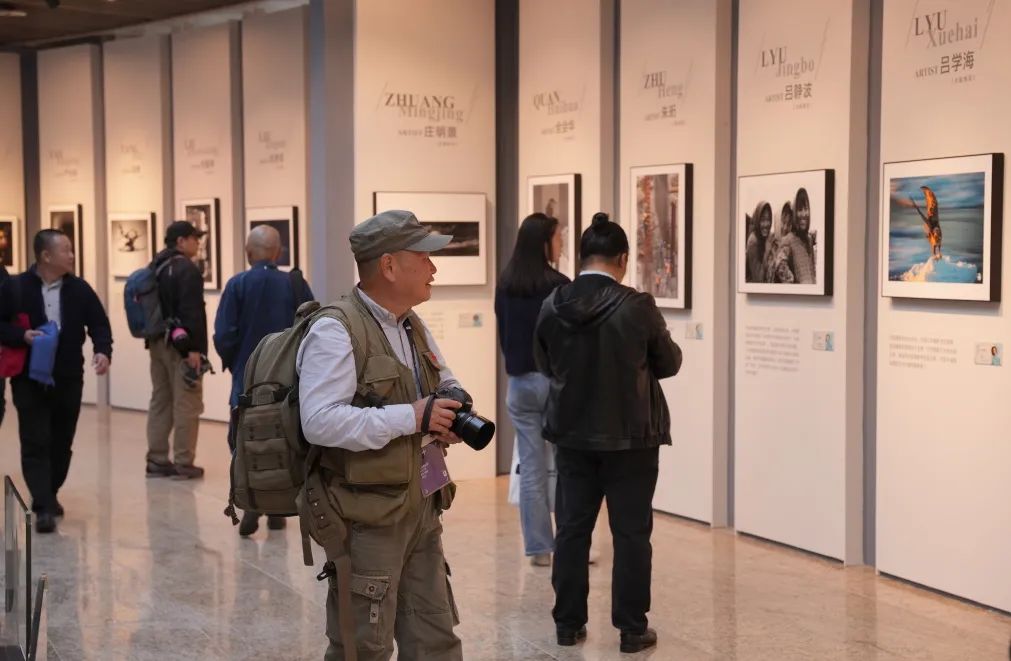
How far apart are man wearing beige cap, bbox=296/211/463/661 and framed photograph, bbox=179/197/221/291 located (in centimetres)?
1091

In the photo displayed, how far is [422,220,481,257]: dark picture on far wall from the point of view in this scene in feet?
34.9

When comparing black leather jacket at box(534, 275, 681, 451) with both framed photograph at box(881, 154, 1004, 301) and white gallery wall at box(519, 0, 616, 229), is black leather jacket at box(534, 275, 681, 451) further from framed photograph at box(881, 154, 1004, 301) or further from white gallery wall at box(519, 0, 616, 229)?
white gallery wall at box(519, 0, 616, 229)

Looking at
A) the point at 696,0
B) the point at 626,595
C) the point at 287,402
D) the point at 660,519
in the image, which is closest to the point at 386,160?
the point at 696,0

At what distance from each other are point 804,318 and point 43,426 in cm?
516

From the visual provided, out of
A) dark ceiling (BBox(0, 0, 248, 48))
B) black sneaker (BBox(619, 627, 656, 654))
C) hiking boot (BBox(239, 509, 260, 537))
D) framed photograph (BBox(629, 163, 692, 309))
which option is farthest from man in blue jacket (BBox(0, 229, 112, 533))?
dark ceiling (BBox(0, 0, 248, 48))

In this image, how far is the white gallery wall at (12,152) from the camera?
1725 cm

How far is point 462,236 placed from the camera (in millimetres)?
10727

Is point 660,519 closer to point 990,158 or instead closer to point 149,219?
A: point 990,158

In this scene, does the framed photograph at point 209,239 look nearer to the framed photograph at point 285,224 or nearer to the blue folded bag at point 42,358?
the framed photograph at point 285,224

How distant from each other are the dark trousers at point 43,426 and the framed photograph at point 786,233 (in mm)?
4685

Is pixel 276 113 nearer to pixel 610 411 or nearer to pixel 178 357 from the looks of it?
pixel 178 357

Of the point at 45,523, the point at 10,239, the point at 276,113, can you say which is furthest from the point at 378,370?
the point at 10,239

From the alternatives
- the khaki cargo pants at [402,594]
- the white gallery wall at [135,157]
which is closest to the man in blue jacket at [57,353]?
the khaki cargo pants at [402,594]

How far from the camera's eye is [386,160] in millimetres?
10461
